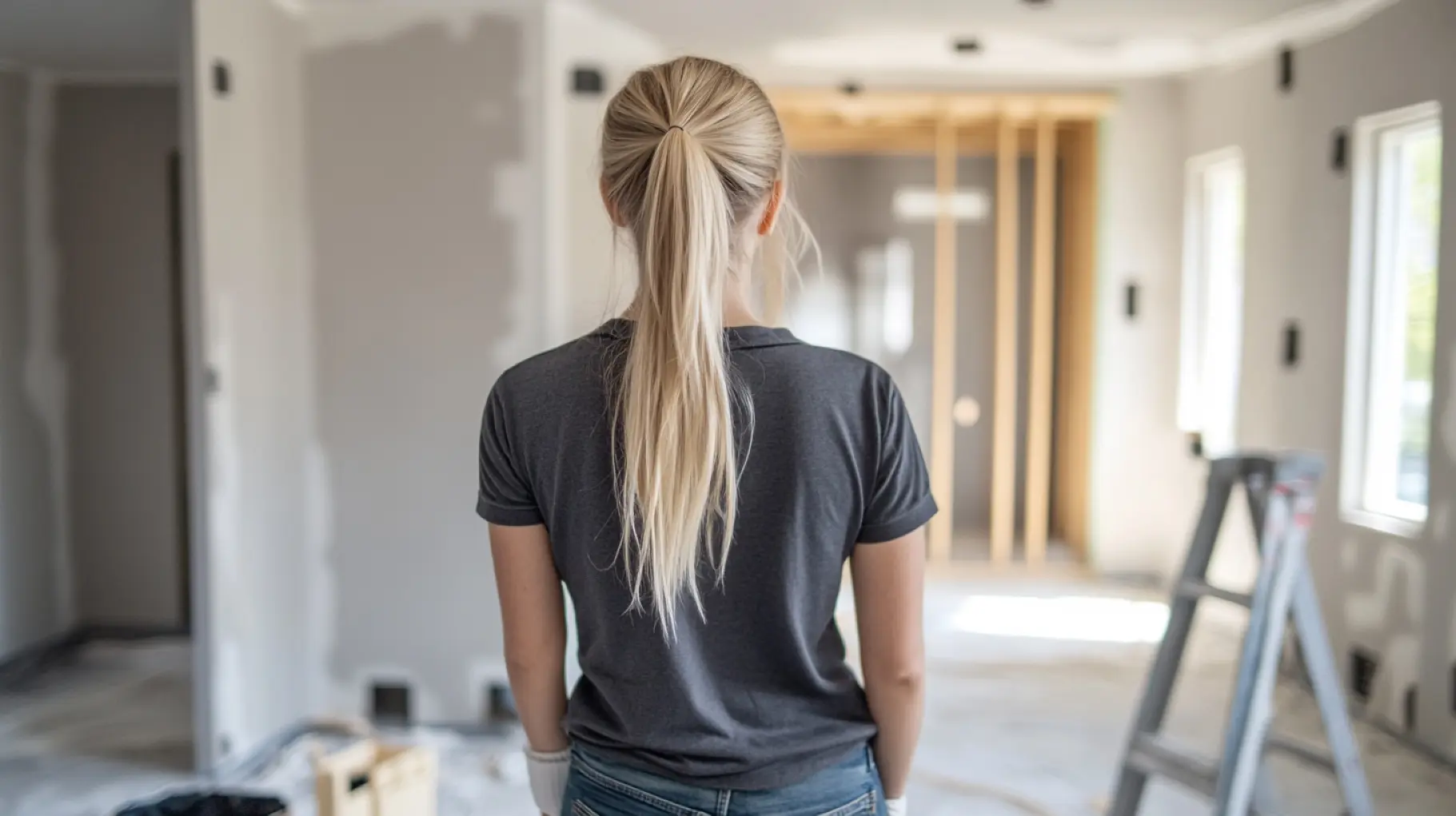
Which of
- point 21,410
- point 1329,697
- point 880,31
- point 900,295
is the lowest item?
point 1329,697

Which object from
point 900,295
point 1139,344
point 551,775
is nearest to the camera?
point 551,775

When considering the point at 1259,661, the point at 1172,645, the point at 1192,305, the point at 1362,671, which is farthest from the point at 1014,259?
the point at 1259,661

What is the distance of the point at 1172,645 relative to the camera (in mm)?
2500

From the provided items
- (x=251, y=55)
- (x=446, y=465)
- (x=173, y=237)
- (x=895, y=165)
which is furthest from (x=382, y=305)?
(x=895, y=165)

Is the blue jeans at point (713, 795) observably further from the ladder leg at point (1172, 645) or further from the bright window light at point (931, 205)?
the bright window light at point (931, 205)

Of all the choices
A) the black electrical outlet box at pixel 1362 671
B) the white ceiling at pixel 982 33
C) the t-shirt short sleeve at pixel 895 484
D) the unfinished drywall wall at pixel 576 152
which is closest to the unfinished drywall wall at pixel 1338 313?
the black electrical outlet box at pixel 1362 671

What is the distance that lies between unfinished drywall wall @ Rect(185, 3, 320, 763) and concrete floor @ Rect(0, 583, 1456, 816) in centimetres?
27

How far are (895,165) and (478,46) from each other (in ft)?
9.63

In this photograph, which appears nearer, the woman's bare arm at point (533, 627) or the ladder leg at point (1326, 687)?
the woman's bare arm at point (533, 627)

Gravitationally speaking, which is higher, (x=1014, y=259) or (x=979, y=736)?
(x=1014, y=259)

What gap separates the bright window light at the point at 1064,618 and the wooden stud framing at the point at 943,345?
1.92ft

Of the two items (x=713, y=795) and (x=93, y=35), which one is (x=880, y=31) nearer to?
(x=93, y=35)

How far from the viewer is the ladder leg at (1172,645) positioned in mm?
2463

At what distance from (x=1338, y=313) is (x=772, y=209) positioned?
3348mm
